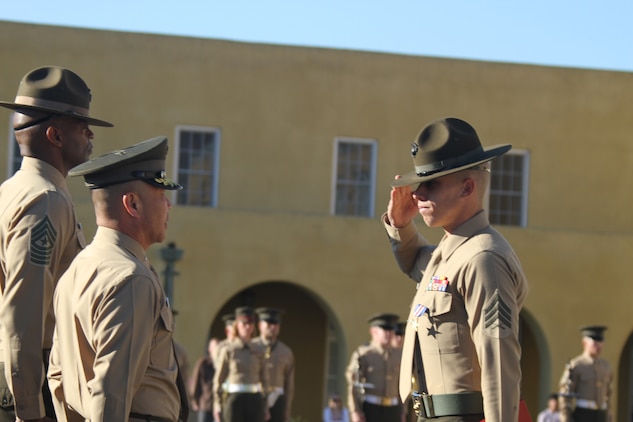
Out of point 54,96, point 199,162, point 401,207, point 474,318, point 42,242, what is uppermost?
point 199,162

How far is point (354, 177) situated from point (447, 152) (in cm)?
1948

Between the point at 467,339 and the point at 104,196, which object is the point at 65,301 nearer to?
the point at 104,196

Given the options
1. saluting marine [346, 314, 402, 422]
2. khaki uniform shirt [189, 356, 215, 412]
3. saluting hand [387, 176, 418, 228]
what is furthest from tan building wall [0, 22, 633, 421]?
saluting hand [387, 176, 418, 228]

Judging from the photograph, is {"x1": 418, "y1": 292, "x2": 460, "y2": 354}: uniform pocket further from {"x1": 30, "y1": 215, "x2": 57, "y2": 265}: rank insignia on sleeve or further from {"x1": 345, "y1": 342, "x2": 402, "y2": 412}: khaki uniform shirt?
{"x1": 345, "y1": 342, "x2": 402, "y2": 412}: khaki uniform shirt

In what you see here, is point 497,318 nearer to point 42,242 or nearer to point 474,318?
point 474,318

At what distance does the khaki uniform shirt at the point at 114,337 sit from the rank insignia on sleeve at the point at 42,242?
584mm

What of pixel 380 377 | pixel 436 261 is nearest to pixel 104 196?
pixel 436 261

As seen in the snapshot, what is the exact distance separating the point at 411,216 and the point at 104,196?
2040 mm

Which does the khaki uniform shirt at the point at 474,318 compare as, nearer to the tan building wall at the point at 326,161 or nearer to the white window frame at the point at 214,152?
the tan building wall at the point at 326,161

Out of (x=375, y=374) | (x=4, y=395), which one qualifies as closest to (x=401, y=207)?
(x=4, y=395)

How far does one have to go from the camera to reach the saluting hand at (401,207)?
20.7 ft

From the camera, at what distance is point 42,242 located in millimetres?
5504

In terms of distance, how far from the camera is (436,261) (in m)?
5.82

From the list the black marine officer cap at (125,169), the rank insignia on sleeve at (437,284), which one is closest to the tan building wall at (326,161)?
the rank insignia on sleeve at (437,284)
